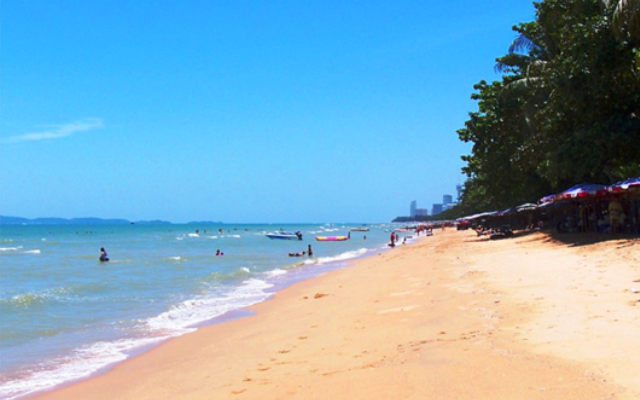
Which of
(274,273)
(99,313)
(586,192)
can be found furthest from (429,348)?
(274,273)

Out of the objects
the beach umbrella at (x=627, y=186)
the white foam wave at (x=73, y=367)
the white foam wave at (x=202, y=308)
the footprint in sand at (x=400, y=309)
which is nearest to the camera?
the white foam wave at (x=73, y=367)

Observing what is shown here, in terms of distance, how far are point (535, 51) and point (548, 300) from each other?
2491 centimetres

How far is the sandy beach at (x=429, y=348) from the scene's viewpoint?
5.09 meters

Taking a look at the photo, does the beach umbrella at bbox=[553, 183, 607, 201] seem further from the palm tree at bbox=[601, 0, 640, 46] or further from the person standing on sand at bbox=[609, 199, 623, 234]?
the palm tree at bbox=[601, 0, 640, 46]

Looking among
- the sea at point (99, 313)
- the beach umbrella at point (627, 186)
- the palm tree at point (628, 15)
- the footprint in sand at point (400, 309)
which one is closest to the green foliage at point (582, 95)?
the palm tree at point (628, 15)

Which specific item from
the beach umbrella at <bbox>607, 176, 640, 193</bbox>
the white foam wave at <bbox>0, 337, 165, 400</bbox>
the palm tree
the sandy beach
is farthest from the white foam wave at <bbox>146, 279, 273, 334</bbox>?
the palm tree

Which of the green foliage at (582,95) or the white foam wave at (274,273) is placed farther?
the white foam wave at (274,273)

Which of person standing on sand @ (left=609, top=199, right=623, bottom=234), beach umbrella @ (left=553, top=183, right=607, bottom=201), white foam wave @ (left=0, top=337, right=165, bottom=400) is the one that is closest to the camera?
white foam wave @ (left=0, top=337, right=165, bottom=400)

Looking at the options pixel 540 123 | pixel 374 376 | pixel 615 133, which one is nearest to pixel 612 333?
pixel 374 376

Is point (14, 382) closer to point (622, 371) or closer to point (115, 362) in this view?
point (115, 362)

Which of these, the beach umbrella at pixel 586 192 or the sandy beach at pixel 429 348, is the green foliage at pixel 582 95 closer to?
the beach umbrella at pixel 586 192

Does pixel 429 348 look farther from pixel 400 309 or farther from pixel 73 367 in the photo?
pixel 73 367

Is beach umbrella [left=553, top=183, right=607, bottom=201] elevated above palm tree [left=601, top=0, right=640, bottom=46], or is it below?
below

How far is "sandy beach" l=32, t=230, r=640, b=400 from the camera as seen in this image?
16.7 ft
